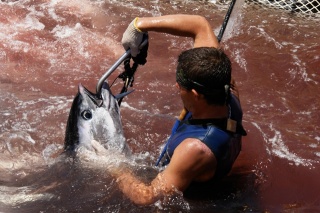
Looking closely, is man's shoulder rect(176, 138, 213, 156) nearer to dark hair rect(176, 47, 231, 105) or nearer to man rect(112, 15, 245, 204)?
man rect(112, 15, 245, 204)

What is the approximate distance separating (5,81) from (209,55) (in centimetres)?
322

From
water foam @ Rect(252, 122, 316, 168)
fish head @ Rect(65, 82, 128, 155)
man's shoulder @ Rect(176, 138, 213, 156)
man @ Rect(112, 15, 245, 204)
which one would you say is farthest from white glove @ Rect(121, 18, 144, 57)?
water foam @ Rect(252, 122, 316, 168)

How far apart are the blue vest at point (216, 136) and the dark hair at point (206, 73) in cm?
15

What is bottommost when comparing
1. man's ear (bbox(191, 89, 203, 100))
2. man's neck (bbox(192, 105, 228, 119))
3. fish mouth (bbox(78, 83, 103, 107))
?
fish mouth (bbox(78, 83, 103, 107))

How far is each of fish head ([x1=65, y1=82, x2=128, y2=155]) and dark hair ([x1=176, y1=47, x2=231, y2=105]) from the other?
0.76 meters

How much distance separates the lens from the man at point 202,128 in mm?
2555

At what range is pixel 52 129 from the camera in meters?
4.16

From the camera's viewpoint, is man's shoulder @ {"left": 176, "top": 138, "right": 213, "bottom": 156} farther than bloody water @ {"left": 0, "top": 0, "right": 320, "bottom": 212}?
No

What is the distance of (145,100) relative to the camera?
188 inches

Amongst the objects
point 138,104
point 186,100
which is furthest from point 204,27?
point 138,104

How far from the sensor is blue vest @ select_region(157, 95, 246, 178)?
2621 mm

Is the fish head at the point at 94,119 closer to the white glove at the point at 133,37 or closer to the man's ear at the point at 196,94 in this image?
the white glove at the point at 133,37

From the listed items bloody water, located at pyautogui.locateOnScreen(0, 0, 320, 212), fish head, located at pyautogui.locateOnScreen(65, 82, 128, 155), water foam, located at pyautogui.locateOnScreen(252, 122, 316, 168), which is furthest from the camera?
water foam, located at pyautogui.locateOnScreen(252, 122, 316, 168)

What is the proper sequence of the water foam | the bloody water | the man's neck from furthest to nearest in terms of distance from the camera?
the water foam < the bloody water < the man's neck
